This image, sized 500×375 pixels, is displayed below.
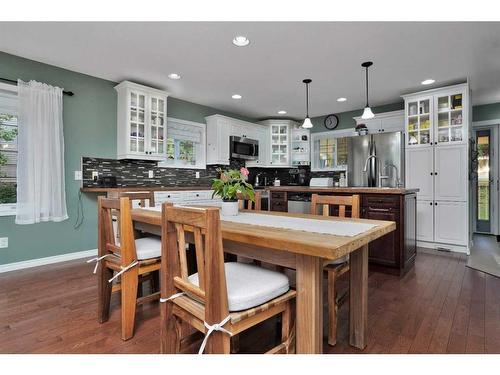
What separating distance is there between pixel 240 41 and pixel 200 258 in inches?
94.4

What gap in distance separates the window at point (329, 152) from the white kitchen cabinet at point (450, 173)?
171 centimetres

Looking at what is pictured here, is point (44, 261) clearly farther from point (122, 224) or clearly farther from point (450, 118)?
point (450, 118)

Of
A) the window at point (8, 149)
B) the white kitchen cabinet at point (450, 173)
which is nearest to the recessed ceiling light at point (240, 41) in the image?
the window at point (8, 149)

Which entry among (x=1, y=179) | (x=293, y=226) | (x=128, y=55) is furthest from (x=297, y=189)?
(x=1, y=179)

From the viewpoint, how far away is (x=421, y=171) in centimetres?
420

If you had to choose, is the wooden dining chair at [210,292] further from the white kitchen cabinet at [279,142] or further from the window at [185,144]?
the white kitchen cabinet at [279,142]

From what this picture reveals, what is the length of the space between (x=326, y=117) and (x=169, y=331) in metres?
5.52

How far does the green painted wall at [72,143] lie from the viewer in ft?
10.1

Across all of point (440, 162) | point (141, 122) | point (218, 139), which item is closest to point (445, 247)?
point (440, 162)

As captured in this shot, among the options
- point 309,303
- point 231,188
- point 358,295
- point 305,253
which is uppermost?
point 231,188

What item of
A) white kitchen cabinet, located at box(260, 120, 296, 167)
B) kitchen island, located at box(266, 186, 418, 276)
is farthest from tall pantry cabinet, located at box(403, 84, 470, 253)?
white kitchen cabinet, located at box(260, 120, 296, 167)

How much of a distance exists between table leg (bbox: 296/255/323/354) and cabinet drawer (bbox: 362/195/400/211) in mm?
2177

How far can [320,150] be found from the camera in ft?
19.6
